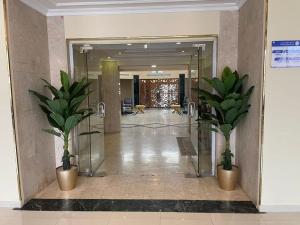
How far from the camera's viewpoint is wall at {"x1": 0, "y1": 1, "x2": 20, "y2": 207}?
9.89ft

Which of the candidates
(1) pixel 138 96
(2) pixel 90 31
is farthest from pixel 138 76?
(2) pixel 90 31

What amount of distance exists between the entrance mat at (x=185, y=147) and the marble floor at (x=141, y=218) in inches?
92.7

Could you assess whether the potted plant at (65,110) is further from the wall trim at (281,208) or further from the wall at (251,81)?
the wall trim at (281,208)

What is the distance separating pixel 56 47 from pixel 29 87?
90 cm

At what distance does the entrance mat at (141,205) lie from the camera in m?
3.06

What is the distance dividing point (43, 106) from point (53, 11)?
1.48 m

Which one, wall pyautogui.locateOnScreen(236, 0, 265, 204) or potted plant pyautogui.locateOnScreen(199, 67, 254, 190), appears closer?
wall pyautogui.locateOnScreen(236, 0, 265, 204)

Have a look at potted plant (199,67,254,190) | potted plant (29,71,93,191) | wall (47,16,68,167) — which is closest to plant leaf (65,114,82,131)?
potted plant (29,71,93,191)

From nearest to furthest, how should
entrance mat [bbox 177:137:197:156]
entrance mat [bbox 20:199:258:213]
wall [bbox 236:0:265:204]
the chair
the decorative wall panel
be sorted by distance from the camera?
wall [bbox 236:0:265:204]
entrance mat [bbox 20:199:258:213]
entrance mat [bbox 177:137:197:156]
the chair
the decorative wall panel

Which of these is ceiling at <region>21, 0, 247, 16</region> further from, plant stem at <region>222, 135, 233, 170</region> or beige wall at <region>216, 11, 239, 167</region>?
plant stem at <region>222, 135, 233, 170</region>

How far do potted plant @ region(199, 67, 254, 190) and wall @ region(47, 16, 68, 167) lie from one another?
2.22 m

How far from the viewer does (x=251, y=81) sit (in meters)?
3.24

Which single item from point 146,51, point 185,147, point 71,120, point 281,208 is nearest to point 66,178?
point 71,120

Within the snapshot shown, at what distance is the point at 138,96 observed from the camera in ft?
65.2
